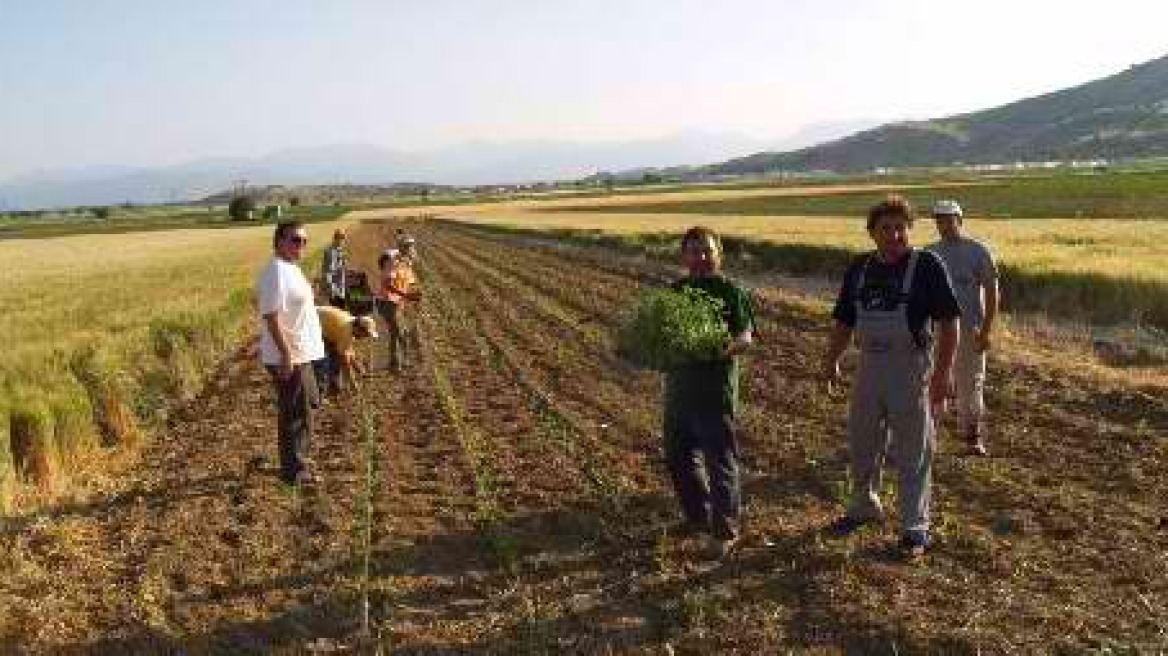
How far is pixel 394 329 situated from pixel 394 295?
0.60 meters

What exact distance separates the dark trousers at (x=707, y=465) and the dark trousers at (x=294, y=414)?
3342 millimetres

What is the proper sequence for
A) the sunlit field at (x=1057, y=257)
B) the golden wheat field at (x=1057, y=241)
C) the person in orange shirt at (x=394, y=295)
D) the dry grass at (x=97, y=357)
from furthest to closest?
1. the golden wheat field at (x=1057, y=241)
2. the sunlit field at (x=1057, y=257)
3. the person in orange shirt at (x=394, y=295)
4. the dry grass at (x=97, y=357)

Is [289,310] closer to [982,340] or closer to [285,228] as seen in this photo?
[285,228]

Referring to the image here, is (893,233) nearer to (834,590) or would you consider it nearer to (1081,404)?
(834,590)

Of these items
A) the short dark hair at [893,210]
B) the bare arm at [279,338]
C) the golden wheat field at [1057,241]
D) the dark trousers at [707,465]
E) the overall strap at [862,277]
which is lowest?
the golden wheat field at [1057,241]

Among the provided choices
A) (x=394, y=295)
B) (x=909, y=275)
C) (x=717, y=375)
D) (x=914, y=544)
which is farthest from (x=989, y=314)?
(x=394, y=295)

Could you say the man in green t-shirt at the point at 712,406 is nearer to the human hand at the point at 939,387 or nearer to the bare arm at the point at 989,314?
the human hand at the point at 939,387

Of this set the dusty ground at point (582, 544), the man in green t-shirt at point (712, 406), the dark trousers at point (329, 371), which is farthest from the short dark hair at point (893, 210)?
the dark trousers at point (329, 371)

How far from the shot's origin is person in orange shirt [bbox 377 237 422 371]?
15258 mm

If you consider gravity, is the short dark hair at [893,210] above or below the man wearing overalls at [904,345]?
above

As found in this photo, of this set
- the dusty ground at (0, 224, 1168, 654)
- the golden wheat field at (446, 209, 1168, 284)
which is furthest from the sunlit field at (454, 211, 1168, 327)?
the dusty ground at (0, 224, 1168, 654)

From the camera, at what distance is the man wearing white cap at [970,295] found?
378 inches

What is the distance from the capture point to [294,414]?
9.62 m

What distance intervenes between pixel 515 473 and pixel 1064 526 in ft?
14.0
